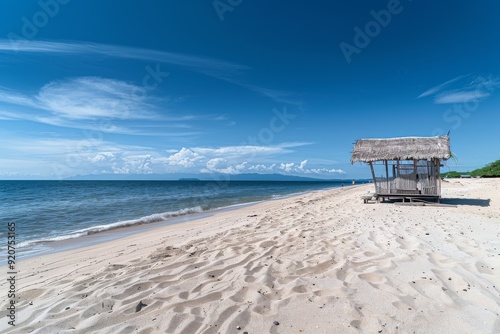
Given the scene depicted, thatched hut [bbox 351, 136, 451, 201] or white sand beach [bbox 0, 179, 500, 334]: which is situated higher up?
thatched hut [bbox 351, 136, 451, 201]

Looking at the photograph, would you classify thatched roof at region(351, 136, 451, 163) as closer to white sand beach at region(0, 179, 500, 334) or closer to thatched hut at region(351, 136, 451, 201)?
thatched hut at region(351, 136, 451, 201)

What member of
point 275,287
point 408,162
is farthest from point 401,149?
point 275,287

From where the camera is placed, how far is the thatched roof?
1334 centimetres

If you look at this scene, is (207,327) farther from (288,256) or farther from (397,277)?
(397,277)

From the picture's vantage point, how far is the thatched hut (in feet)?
44.5

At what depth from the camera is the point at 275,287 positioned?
13.1 feet

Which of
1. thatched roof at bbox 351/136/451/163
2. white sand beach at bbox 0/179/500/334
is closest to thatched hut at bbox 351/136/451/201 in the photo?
thatched roof at bbox 351/136/451/163

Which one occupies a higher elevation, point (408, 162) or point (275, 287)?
point (408, 162)

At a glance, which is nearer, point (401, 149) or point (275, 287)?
point (275, 287)

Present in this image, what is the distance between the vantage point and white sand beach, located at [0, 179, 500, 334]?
3.12m

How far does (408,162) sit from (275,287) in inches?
516

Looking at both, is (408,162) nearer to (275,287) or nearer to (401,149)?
(401,149)

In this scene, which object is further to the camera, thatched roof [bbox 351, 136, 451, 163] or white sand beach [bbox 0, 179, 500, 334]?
thatched roof [bbox 351, 136, 451, 163]

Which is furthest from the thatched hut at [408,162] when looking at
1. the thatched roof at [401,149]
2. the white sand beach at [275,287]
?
the white sand beach at [275,287]
